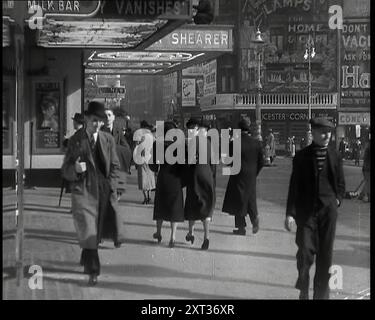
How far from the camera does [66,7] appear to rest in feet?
23.9

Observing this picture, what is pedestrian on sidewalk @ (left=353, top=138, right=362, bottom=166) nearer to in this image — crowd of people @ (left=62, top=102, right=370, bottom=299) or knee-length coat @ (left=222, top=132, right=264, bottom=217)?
knee-length coat @ (left=222, top=132, right=264, bottom=217)

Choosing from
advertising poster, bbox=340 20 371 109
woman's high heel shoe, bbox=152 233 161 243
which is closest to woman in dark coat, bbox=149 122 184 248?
woman's high heel shoe, bbox=152 233 161 243

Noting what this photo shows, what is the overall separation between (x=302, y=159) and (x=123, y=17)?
8.27 ft

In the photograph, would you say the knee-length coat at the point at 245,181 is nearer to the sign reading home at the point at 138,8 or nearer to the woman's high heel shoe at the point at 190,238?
the woman's high heel shoe at the point at 190,238

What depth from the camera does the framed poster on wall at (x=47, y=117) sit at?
9.23 metres

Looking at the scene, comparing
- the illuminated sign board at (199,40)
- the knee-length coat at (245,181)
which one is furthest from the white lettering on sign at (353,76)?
the knee-length coat at (245,181)

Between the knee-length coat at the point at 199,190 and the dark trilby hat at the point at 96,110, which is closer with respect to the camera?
the dark trilby hat at the point at 96,110

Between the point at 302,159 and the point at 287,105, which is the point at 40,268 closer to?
the point at 302,159

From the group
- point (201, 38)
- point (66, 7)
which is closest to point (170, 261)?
point (66, 7)

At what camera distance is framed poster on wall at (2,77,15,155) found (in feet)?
25.4

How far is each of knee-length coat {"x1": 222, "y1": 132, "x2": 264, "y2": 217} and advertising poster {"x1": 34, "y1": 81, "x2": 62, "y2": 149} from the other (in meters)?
2.57

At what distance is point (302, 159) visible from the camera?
6023 millimetres

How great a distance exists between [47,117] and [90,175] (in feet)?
10.6
